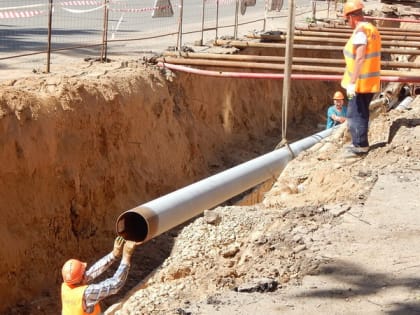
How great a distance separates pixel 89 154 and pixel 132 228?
5.31 metres

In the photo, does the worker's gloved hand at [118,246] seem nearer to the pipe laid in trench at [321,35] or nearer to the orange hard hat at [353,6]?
the orange hard hat at [353,6]

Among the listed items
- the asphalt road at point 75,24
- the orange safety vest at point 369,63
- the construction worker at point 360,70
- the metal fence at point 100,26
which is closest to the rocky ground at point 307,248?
the construction worker at point 360,70

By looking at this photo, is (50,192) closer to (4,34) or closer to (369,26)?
(369,26)

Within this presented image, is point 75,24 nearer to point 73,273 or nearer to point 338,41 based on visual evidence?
point 338,41

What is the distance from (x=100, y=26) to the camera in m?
Answer: 19.7

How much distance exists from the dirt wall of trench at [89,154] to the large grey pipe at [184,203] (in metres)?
3.52

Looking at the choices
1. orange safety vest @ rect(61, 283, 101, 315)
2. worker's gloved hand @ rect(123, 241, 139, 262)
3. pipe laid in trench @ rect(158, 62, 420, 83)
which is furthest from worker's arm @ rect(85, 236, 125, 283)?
pipe laid in trench @ rect(158, 62, 420, 83)

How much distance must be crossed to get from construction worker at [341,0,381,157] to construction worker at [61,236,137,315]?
3388 mm

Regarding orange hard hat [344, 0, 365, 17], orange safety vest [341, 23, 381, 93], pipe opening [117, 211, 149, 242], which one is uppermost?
orange hard hat [344, 0, 365, 17]

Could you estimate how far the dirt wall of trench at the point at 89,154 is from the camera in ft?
32.1

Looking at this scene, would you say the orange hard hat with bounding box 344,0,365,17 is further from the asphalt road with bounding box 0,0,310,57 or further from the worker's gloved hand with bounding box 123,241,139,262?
the asphalt road with bounding box 0,0,310,57

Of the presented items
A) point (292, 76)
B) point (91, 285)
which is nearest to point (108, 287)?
point (91, 285)

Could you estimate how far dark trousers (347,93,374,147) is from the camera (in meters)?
8.94

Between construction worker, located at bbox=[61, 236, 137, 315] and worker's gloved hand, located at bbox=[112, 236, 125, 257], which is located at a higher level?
worker's gloved hand, located at bbox=[112, 236, 125, 257]
